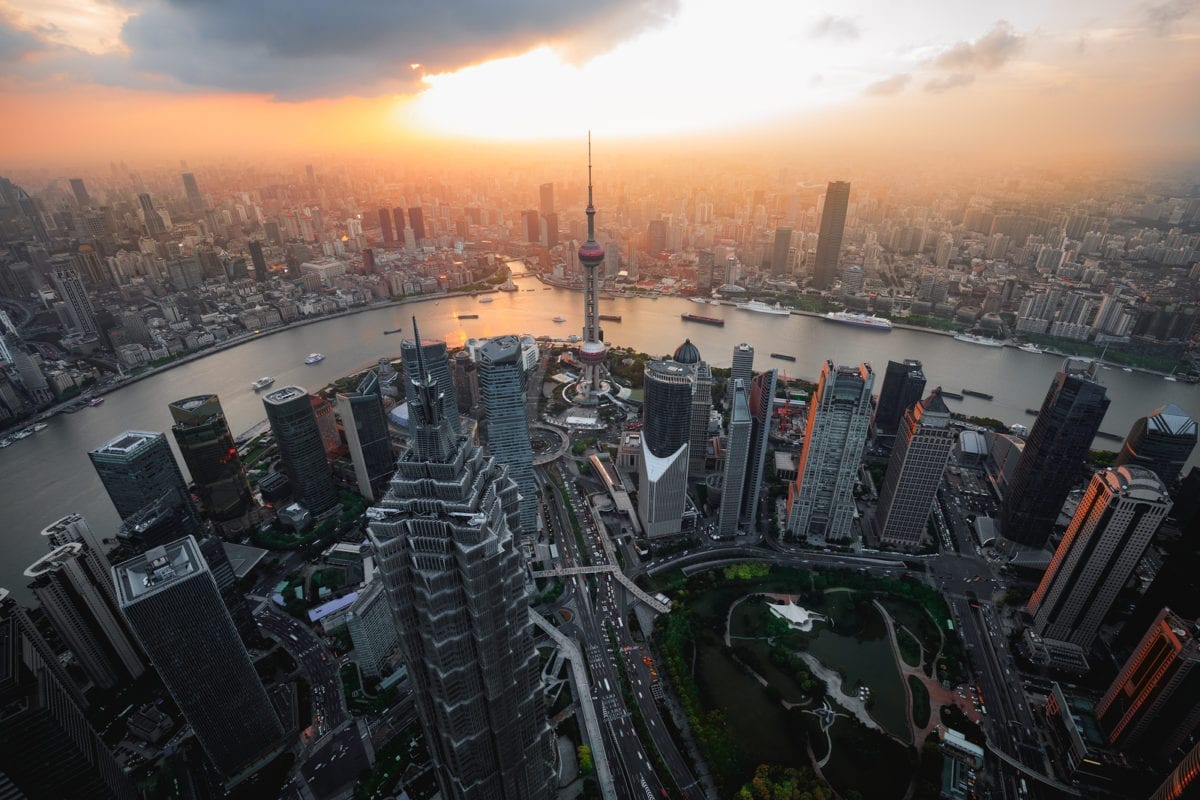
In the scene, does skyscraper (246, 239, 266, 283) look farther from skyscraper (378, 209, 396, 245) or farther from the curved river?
skyscraper (378, 209, 396, 245)

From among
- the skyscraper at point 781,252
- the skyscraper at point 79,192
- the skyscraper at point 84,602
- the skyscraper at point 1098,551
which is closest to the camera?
the skyscraper at point 1098,551

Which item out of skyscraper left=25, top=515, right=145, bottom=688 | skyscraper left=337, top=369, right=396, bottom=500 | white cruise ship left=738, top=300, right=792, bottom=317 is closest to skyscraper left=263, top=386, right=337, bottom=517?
skyscraper left=337, top=369, right=396, bottom=500

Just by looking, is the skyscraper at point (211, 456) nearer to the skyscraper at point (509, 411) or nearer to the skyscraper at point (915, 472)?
the skyscraper at point (509, 411)

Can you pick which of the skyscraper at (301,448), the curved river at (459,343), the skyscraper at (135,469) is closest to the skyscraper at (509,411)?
the skyscraper at (301,448)

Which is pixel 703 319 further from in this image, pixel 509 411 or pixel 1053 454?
pixel 509 411

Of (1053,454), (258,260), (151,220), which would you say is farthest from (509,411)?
(151,220)
